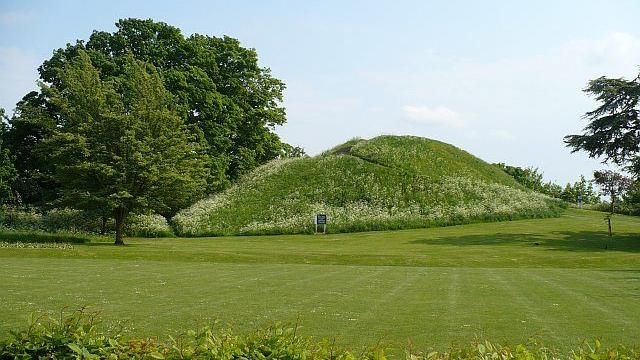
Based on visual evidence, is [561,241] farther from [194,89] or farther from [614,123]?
[194,89]

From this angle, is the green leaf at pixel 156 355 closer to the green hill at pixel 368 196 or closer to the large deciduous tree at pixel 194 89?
the green hill at pixel 368 196

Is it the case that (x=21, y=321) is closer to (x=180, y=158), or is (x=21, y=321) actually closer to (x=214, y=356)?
(x=214, y=356)

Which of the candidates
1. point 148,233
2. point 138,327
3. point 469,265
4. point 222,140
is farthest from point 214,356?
point 222,140

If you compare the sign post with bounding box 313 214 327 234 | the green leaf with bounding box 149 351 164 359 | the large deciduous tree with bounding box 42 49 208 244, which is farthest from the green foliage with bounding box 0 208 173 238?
the green leaf with bounding box 149 351 164 359

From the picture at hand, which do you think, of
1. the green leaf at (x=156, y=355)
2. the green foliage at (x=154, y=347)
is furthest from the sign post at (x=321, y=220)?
the green leaf at (x=156, y=355)

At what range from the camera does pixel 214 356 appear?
5922 mm

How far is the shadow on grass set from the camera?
33062mm

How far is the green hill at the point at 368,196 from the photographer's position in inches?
1871

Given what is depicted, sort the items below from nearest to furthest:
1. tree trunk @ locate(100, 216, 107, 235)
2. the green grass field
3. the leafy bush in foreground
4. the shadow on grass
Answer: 1. the leafy bush in foreground
2. the green grass field
3. the shadow on grass
4. tree trunk @ locate(100, 216, 107, 235)

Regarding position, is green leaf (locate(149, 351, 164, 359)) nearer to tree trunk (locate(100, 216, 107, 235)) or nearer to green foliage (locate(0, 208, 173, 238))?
green foliage (locate(0, 208, 173, 238))

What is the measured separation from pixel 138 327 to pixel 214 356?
4128 millimetres

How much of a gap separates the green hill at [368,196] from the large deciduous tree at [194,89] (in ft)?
10.8

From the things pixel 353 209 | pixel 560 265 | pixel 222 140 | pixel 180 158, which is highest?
pixel 222 140

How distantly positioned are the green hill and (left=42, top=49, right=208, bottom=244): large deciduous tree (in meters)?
12.8
